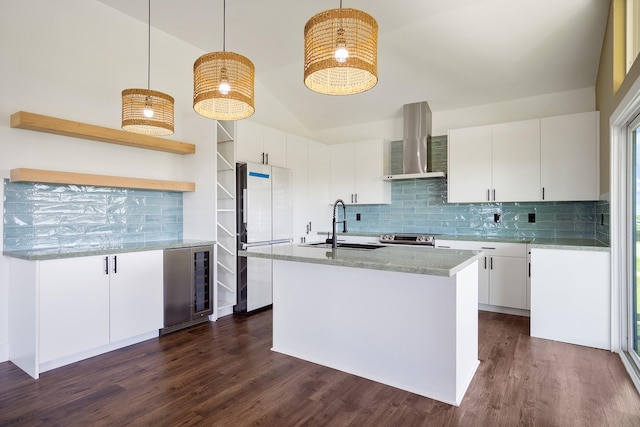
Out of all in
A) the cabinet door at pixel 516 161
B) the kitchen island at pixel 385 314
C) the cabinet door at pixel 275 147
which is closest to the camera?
the kitchen island at pixel 385 314

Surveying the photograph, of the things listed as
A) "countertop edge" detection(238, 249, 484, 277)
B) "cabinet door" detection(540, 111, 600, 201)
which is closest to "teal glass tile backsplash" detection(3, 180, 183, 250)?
"countertop edge" detection(238, 249, 484, 277)

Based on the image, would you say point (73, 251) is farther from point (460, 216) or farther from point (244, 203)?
point (460, 216)

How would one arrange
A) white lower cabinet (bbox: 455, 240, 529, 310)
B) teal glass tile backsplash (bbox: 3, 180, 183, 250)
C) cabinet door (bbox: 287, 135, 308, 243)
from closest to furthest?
teal glass tile backsplash (bbox: 3, 180, 183, 250), white lower cabinet (bbox: 455, 240, 529, 310), cabinet door (bbox: 287, 135, 308, 243)

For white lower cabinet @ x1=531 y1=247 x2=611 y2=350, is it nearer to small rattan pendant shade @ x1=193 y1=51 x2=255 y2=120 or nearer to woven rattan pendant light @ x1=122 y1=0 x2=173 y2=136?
small rattan pendant shade @ x1=193 y1=51 x2=255 y2=120

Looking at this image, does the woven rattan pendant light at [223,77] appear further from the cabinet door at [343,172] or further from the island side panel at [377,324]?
the cabinet door at [343,172]

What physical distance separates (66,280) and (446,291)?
2872mm

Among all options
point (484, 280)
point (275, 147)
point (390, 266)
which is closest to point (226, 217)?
point (275, 147)

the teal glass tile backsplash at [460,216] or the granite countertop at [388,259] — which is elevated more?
the teal glass tile backsplash at [460,216]

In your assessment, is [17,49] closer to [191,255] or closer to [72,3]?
[72,3]

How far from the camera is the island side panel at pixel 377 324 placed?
7.50 ft

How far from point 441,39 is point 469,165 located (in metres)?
1.56

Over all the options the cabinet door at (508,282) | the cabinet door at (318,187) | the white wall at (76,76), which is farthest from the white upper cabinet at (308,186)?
the cabinet door at (508,282)

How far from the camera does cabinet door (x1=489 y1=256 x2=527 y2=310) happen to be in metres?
4.03

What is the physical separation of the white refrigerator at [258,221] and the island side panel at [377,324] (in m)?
1.21
